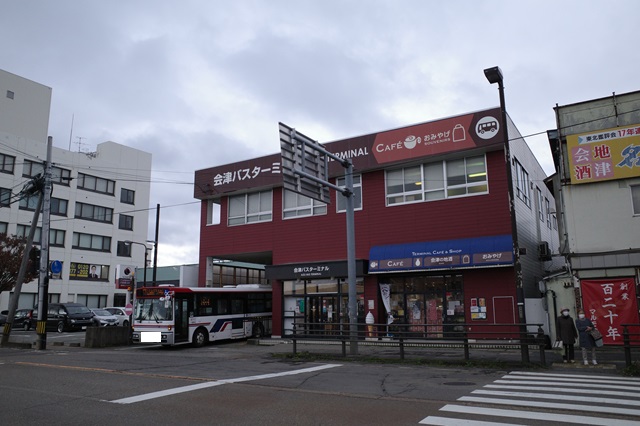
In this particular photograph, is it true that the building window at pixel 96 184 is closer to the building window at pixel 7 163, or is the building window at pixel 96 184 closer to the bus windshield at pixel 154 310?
the building window at pixel 7 163

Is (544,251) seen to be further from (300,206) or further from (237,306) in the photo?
(237,306)

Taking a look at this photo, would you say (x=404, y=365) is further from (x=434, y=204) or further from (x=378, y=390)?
(x=434, y=204)

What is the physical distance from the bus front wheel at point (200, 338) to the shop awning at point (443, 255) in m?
8.00

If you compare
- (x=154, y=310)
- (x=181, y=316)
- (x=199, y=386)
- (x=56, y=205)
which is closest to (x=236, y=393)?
(x=199, y=386)

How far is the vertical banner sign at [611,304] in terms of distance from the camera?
1662 cm

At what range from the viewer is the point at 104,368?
1358 cm

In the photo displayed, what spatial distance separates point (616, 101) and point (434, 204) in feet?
25.7

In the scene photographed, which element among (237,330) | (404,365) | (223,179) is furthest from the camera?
(223,179)

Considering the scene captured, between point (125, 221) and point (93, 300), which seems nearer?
point (93, 300)

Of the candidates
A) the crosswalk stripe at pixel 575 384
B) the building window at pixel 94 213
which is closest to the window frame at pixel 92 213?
the building window at pixel 94 213

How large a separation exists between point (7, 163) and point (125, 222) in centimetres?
1345

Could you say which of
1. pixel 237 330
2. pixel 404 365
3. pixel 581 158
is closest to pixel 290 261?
pixel 237 330

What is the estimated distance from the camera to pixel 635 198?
1711 cm

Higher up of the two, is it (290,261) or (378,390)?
(290,261)
